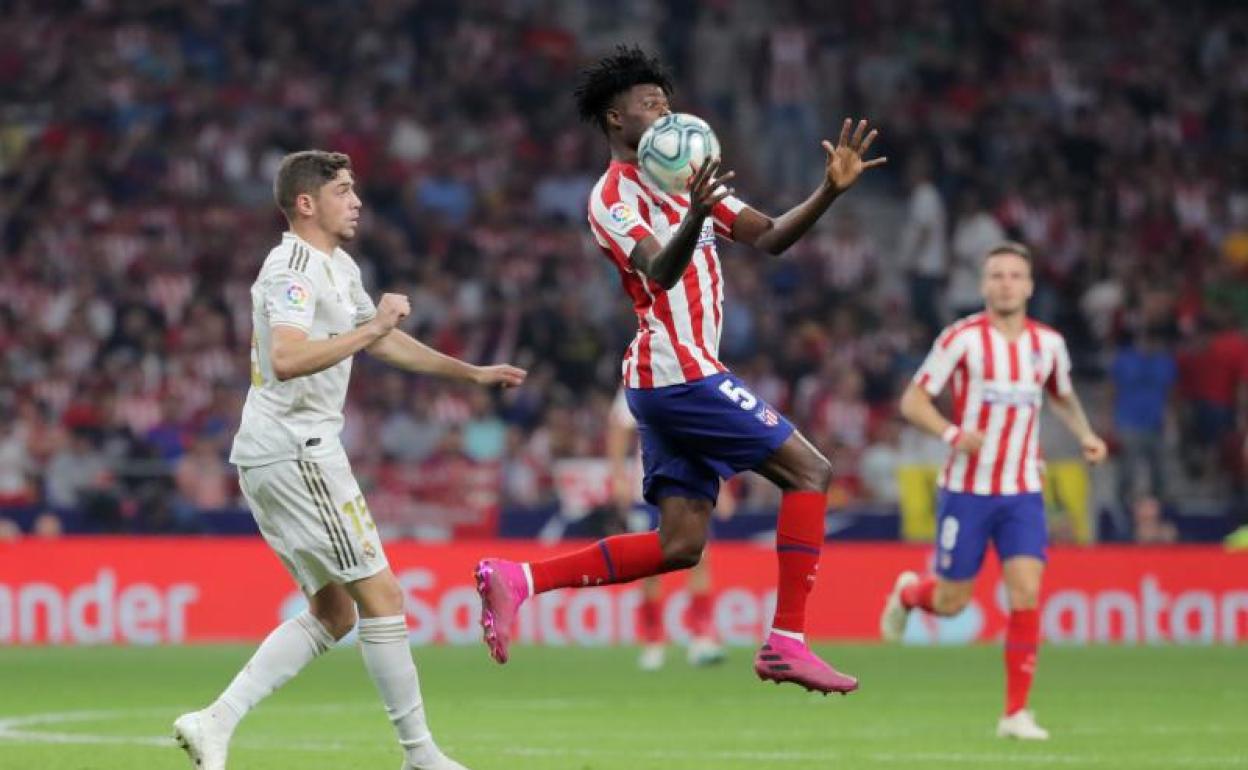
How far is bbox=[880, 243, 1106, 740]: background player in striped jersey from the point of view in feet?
36.4

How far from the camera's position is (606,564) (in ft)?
28.8

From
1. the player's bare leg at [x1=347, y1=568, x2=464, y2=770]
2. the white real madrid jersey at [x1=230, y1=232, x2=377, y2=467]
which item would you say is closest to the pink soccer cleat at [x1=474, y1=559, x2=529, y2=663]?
the player's bare leg at [x1=347, y1=568, x2=464, y2=770]

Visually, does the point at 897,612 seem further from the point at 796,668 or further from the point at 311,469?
the point at 311,469

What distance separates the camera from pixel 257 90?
2567 centimetres

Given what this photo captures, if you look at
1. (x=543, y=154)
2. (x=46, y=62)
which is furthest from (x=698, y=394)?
(x=46, y=62)

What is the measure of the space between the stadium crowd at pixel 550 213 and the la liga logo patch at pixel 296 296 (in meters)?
11.7

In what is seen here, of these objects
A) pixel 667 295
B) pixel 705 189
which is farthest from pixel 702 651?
Answer: pixel 705 189

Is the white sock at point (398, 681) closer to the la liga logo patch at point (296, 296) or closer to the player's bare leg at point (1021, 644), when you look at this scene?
the la liga logo patch at point (296, 296)

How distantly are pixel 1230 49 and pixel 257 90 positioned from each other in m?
11.1

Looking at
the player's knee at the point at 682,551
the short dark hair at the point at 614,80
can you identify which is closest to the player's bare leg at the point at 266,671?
the player's knee at the point at 682,551

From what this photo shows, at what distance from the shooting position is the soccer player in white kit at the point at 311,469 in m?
7.89

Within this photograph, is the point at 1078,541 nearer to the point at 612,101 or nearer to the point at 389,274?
the point at 389,274

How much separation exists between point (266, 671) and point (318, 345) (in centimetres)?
129

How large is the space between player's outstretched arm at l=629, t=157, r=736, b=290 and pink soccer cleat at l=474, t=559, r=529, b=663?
4.37ft
